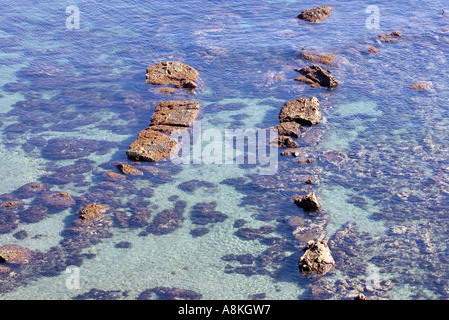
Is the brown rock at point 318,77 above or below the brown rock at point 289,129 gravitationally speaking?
above

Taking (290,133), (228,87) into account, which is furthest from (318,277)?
(228,87)

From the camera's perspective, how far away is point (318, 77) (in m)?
27.1

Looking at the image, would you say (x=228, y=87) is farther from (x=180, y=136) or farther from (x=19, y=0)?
(x=19, y=0)

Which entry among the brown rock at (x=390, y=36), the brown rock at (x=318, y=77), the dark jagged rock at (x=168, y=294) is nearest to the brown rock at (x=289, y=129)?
the brown rock at (x=318, y=77)

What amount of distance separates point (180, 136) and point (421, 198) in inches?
365

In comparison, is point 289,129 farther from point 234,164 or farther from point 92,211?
point 92,211

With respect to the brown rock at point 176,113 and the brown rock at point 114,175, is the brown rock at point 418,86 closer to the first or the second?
the brown rock at point 176,113

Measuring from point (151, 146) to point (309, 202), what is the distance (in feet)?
21.7

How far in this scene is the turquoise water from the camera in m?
17.1

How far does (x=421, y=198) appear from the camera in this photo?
2006cm

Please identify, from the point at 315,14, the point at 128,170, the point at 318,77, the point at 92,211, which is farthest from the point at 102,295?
the point at 315,14

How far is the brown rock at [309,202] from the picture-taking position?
755 inches

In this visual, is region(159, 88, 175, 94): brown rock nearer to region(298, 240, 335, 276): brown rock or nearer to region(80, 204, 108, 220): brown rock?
region(80, 204, 108, 220): brown rock

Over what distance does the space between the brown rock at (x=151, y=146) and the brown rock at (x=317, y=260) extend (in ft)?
24.2
